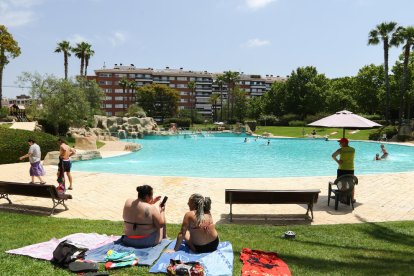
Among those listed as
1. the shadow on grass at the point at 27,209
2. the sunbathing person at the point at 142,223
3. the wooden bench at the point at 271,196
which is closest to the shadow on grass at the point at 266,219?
the wooden bench at the point at 271,196

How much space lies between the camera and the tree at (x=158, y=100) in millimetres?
94125

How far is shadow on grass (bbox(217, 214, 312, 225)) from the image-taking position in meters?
9.09

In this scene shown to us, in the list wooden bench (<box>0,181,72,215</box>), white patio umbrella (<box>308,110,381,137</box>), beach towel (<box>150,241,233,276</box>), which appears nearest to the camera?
beach towel (<box>150,241,233,276</box>)

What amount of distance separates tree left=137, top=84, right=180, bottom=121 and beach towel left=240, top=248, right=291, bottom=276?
295 ft

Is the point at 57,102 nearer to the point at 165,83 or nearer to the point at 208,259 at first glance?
the point at 208,259

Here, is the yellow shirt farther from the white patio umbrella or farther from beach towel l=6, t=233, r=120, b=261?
beach towel l=6, t=233, r=120, b=261

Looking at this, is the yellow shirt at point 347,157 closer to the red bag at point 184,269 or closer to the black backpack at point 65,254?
the red bag at point 184,269

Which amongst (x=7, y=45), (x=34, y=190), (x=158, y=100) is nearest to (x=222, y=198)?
(x=34, y=190)

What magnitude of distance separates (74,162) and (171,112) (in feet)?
245

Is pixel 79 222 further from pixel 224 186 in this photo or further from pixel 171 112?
pixel 171 112

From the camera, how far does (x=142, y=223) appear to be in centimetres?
652

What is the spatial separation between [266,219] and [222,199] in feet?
8.54

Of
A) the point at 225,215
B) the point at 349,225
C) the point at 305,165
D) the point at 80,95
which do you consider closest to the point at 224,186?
the point at 225,215

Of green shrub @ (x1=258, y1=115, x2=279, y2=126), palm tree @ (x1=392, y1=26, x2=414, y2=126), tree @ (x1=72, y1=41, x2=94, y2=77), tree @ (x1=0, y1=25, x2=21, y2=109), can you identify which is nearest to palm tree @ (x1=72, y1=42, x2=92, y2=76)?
tree @ (x1=72, y1=41, x2=94, y2=77)
